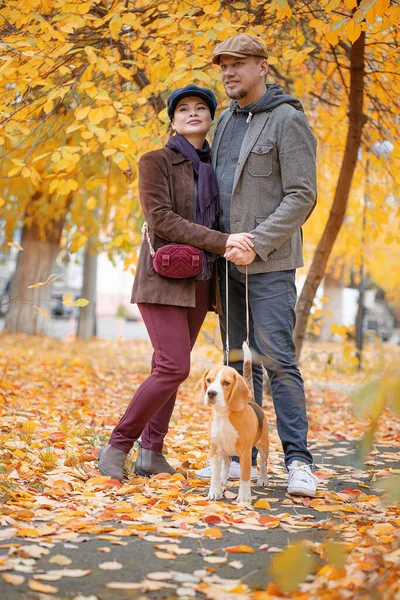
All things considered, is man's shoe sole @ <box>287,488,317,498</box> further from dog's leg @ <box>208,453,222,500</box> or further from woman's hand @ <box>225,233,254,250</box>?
woman's hand @ <box>225,233,254,250</box>

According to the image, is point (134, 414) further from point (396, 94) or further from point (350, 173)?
point (396, 94)

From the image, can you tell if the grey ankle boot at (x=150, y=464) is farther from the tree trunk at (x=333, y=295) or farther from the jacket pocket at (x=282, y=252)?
the tree trunk at (x=333, y=295)

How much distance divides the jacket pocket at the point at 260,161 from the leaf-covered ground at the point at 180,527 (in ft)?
3.83

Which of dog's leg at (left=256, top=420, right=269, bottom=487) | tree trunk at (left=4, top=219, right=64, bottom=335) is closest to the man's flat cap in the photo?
dog's leg at (left=256, top=420, right=269, bottom=487)

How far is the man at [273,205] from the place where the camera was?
400 centimetres

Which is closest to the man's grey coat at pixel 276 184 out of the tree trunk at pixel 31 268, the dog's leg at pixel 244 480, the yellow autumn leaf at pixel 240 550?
the dog's leg at pixel 244 480

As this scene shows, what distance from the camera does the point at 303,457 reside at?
4043 mm

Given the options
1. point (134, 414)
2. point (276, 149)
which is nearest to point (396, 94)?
point (276, 149)

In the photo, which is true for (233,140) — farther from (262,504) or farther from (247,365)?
(262,504)

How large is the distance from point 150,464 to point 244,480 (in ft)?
2.46

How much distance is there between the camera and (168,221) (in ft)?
12.9

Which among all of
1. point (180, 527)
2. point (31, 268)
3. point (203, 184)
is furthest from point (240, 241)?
point (31, 268)

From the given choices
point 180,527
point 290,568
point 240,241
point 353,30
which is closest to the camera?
point 290,568

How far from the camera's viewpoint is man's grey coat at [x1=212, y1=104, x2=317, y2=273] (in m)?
3.98
